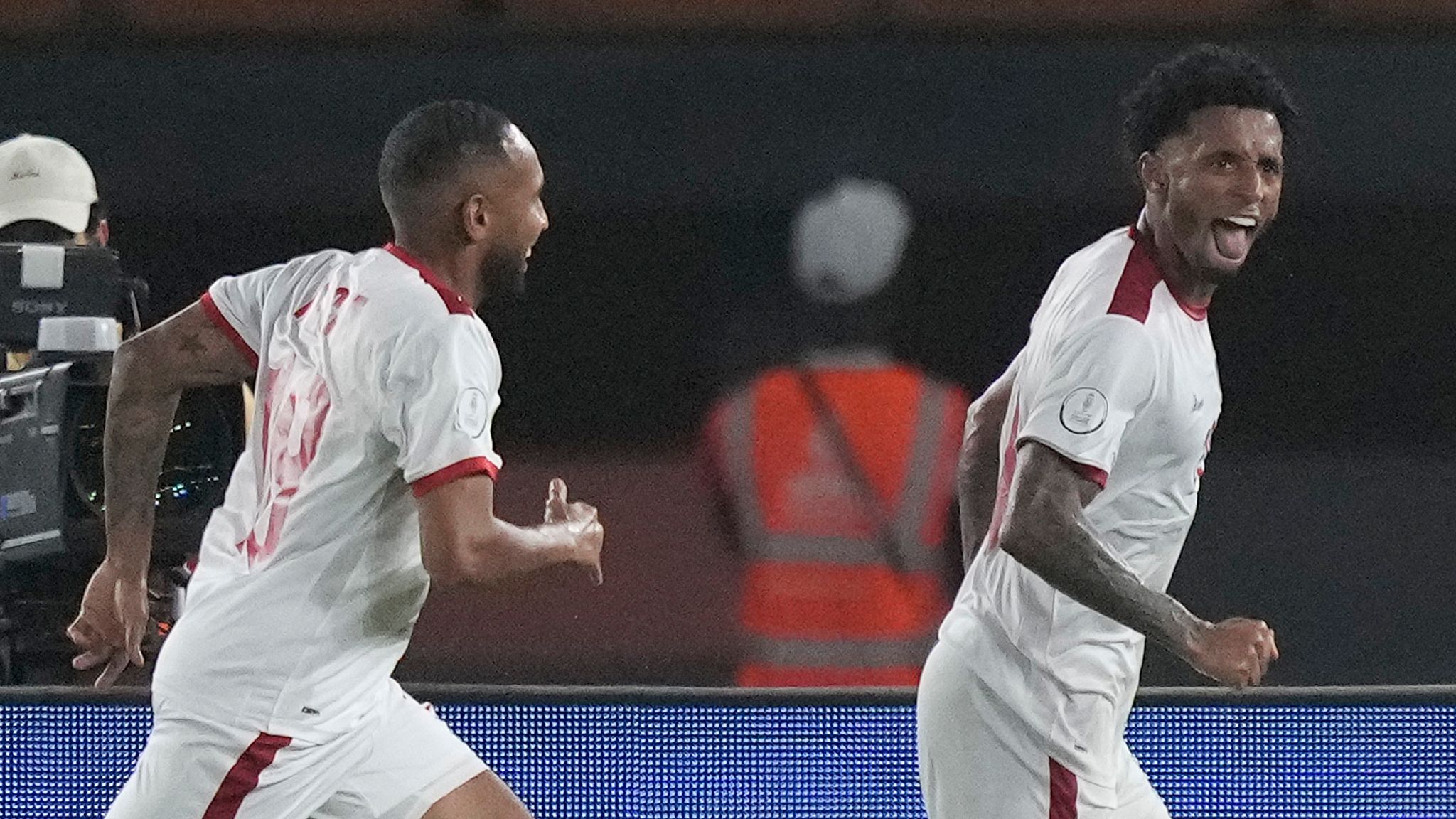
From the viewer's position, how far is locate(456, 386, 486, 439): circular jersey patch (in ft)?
7.22

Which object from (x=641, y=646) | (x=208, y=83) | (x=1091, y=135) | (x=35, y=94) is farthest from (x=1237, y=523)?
(x=35, y=94)

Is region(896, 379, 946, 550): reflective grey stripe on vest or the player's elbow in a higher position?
the player's elbow

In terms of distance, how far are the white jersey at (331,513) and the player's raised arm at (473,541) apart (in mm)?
43

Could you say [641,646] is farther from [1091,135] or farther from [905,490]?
[1091,135]

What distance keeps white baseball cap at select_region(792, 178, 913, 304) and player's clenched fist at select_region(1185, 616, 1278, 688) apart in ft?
13.2

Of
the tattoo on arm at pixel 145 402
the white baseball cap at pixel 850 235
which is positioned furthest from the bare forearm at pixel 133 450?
the white baseball cap at pixel 850 235

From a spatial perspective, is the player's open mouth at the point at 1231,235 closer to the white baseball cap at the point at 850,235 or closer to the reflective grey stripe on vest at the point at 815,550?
the reflective grey stripe on vest at the point at 815,550

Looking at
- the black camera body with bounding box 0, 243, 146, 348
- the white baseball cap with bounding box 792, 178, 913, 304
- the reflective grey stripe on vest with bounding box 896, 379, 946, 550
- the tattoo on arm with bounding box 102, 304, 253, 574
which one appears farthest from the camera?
the white baseball cap with bounding box 792, 178, 913, 304

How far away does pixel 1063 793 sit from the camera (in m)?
2.37

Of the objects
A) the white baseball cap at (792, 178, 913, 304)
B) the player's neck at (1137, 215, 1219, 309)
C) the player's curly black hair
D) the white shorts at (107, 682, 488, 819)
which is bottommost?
the white baseball cap at (792, 178, 913, 304)

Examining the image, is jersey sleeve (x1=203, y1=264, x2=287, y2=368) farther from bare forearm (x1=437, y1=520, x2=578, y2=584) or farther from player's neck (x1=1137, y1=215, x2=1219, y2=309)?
player's neck (x1=1137, y1=215, x2=1219, y2=309)

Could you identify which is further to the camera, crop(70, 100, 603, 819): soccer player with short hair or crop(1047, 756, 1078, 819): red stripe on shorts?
crop(1047, 756, 1078, 819): red stripe on shorts

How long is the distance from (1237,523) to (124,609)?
4.13m

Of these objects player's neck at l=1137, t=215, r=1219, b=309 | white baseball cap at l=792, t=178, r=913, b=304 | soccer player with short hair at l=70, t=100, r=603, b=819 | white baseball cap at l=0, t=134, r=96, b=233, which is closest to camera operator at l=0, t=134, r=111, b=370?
white baseball cap at l=0, t=134, r=96, b=233
